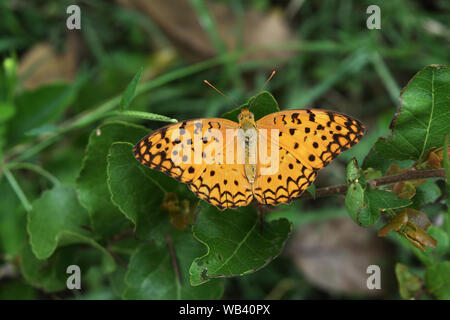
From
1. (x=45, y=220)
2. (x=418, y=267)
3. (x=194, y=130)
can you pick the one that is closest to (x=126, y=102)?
(x=194, y=130)

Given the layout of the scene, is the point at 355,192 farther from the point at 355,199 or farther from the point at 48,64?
the point at 48,64

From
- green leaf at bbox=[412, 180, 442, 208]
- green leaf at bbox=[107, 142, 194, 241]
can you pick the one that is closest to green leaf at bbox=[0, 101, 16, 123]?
green leaf at bbox=[107, 142, 194, 241]

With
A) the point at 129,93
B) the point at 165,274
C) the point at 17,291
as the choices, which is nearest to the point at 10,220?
the point at 17,291

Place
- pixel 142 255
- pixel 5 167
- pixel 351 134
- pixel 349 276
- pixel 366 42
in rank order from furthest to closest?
1. pixel 366 42
2. pixel 349 276
3. pixel 5 167
4. pixel 142 255
5. pixel 351 134

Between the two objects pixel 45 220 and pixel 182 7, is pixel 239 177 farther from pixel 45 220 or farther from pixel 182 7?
pixel 182 7

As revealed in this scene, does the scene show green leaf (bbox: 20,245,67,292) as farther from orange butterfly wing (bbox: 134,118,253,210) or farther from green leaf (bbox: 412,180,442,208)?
green leaf (bbox: 412,180,442,208)

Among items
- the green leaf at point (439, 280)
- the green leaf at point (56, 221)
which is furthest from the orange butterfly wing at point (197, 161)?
the green leaf at point (439, 280)

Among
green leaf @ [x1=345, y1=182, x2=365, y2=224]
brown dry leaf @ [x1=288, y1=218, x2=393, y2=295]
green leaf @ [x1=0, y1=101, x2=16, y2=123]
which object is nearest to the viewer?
green leaf @ [x1=345, y1=182, x2=365, y2=224]
